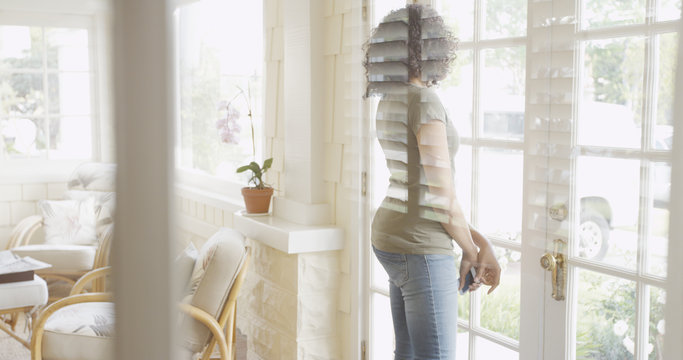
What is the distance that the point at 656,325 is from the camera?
70.3 inches

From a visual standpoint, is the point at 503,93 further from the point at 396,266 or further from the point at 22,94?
the point at 22,94

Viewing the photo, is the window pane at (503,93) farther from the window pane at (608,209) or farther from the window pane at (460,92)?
the window pane at (608,209)

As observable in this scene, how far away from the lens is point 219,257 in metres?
2.70

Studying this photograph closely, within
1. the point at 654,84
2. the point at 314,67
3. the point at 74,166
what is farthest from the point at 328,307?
the point at 74,166

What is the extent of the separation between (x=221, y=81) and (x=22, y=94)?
72.2 inches

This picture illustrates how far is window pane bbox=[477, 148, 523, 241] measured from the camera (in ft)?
7.06

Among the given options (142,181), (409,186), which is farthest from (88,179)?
(142,181)

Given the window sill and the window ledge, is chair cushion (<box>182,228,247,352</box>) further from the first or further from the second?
the window sill

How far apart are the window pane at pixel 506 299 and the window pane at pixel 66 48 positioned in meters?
3.95

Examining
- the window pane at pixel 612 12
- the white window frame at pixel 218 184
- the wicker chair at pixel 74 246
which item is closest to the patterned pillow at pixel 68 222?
the wicker chair at pixel 74 246

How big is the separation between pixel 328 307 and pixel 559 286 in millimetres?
1309

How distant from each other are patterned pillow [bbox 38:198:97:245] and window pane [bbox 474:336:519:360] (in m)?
2.98

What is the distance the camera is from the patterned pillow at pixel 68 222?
14.6 feet

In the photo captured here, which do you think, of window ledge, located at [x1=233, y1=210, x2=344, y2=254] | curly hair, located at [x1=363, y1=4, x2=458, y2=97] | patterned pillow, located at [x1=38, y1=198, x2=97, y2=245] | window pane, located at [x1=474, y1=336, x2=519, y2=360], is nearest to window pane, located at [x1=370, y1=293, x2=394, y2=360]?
window ledge, located at [x1=233, y1=210, x2=344, y2=254]
